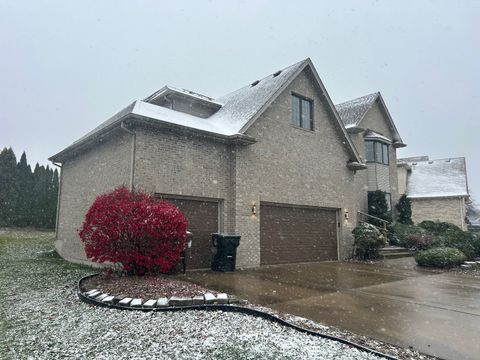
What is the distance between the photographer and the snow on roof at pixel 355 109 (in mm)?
20087

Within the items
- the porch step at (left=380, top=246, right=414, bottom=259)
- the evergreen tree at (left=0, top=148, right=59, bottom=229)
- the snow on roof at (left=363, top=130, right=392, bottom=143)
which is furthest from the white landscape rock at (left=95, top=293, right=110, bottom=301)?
the evergreen tree at (left=0, top=148, right=59, bottom=229)

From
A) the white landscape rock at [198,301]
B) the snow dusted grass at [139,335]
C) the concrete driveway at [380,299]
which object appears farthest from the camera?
the white landscape rock at [198,301]

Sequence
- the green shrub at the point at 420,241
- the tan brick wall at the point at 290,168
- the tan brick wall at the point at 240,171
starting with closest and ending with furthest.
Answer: the tan brick wall at the point at 240,171 → the tan brick wall at the point at 290,168 → the green shrub at the point at 420,241

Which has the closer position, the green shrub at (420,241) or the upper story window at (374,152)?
the green shrub at (420,241)

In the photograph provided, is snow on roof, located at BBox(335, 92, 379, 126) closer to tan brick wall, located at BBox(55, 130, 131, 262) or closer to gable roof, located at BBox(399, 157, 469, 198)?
gable roof, located at BBox(399, 157, 469, 198)

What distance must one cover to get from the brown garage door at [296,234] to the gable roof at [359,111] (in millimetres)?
7696

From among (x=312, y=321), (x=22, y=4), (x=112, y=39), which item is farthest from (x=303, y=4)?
(x=312, y=321)

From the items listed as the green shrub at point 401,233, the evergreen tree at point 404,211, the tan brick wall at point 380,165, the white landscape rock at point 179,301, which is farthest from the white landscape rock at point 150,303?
the evergreen tree at point 404,211

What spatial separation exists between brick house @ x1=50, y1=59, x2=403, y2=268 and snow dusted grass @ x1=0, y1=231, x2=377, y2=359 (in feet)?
13.4

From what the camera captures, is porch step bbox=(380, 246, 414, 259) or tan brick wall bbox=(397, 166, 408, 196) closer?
porch step bbox=(380, 246, 414, 259)

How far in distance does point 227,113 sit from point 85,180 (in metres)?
5.72

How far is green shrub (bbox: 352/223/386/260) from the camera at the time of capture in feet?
45.6

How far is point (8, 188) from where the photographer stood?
28672mm

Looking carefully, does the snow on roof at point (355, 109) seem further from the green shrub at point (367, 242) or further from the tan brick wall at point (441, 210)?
the tan brick wall at point (441, 210)
